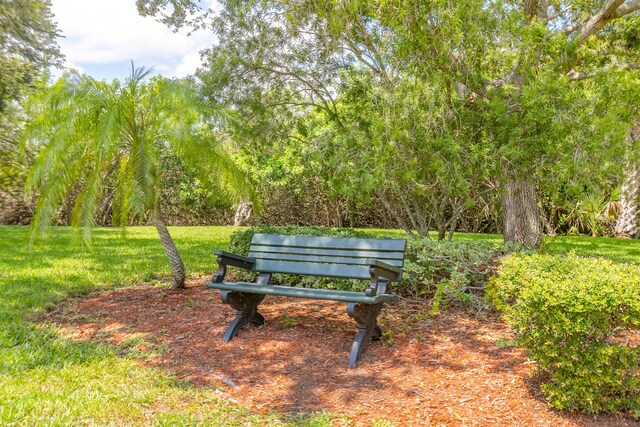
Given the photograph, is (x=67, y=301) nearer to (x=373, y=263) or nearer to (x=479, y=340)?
(x=373, y=263)

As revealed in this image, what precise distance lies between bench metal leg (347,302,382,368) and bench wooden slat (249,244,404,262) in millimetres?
562

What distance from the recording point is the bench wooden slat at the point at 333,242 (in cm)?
487

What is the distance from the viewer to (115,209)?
276 inches

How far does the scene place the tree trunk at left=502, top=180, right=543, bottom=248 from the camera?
24.3 ft

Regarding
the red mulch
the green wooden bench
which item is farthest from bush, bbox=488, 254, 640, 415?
the green wooden bench

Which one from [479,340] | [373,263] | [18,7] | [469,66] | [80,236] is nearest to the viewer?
[373,263]

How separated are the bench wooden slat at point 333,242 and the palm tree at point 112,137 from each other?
156cm

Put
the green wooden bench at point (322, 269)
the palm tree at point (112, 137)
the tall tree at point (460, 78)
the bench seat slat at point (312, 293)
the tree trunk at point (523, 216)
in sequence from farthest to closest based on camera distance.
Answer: the tree trunk at point (523, 216), the palm tree at point (112, 137), the tall tree at point (460, 78), the green wooden bench at point (322, 269), the bench seat slat at point (312, 293)

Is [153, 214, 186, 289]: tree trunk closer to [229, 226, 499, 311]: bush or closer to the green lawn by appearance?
the green lawn

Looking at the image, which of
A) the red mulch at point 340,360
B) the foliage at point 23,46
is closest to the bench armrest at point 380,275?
the red mulch at point 340,360

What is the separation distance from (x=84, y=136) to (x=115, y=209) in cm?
135

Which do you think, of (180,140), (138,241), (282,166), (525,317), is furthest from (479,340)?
(282,166)

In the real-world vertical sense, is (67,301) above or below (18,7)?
below

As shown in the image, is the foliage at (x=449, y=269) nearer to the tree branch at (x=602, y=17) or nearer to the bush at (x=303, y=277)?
the bush at (x=303, y=277)
